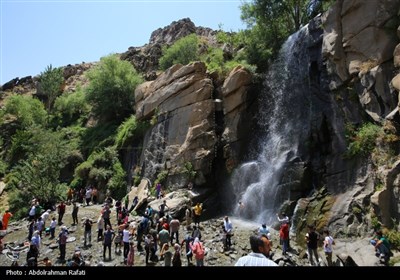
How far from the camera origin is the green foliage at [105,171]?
119 ft

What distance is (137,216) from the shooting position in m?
28.3

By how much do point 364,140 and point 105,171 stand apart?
2575cm

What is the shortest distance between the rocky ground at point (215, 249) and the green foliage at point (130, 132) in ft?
44.7

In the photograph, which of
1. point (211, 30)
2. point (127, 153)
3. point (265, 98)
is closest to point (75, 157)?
point (127, 153)

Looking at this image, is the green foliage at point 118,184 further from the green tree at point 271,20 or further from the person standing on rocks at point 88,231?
the green tree at point 271,20

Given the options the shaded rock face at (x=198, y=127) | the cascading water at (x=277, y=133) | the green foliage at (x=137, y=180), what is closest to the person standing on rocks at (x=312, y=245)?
the cascading water at (x=277, y=133)

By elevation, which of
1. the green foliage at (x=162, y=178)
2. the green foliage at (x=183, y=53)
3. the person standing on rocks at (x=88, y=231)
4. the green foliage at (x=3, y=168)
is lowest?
the person standing on rocks at (x=88, y=231)

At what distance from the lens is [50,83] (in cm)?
6594

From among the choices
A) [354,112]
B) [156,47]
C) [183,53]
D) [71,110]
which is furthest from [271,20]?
[71,110]

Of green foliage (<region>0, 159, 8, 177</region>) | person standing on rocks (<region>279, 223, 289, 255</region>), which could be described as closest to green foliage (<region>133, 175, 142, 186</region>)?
person standing on rocks (<region>279, 223, 289, 255</region>)

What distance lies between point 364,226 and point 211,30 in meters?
66.4

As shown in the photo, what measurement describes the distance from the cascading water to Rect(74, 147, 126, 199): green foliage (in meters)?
12.9

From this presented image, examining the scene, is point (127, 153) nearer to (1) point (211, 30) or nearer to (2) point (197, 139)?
(2) point (197, 139)

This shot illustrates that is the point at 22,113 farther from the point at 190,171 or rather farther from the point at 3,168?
the point at 190,171
